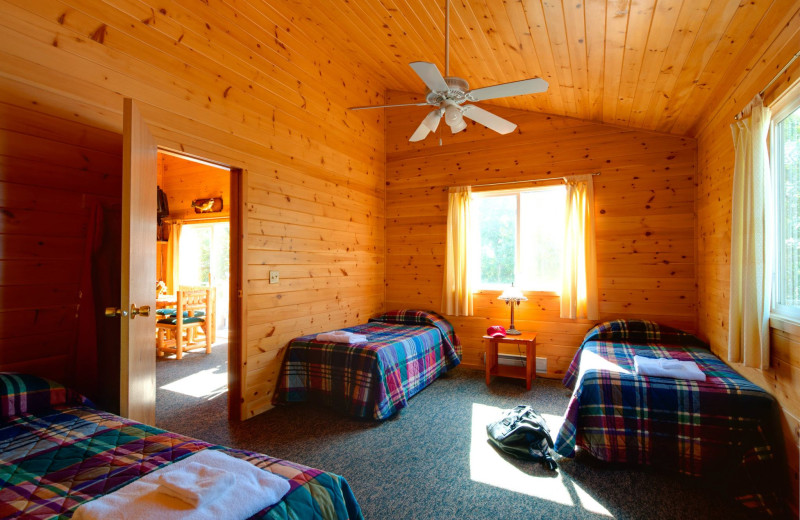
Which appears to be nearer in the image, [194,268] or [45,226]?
[45,226]

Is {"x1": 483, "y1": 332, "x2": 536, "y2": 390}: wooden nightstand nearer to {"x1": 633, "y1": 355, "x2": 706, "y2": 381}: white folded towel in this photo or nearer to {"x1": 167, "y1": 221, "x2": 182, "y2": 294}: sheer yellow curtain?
{"x1": 633, "y1": 355, "x2": 706, "y2": 381}: white folded towel

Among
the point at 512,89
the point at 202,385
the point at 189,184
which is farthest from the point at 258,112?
the point at 189,184

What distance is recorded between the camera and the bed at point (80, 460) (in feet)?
3.57

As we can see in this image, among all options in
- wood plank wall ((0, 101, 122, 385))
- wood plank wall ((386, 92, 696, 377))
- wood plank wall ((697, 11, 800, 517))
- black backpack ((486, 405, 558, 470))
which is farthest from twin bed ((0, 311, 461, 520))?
wood plank wall ((386, 92, 696, 377))

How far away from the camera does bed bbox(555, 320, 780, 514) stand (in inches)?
77.3

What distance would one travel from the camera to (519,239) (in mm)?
4289

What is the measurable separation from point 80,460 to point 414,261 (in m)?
3.75

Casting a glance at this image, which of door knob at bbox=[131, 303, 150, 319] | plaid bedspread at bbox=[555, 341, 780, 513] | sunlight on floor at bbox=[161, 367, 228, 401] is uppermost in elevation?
door knob at bbox=[131, 303, 150, 319]

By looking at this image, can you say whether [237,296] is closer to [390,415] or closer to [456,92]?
[390,415]

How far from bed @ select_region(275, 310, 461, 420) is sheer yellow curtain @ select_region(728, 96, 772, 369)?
219 centimetres

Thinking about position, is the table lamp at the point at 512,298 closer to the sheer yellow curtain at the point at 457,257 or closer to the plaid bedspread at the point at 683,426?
the sheer yellow curtain at the point at 457,257

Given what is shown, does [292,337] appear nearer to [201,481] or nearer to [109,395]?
[109,395]

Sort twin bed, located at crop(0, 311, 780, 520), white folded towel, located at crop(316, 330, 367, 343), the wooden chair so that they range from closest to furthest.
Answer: twin bed, located at crop(0, 311, 780, 520) < white folded towel, located at crop(316, 330, 367, 343) < the wooden chair

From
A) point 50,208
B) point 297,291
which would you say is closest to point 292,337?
point 297,291
